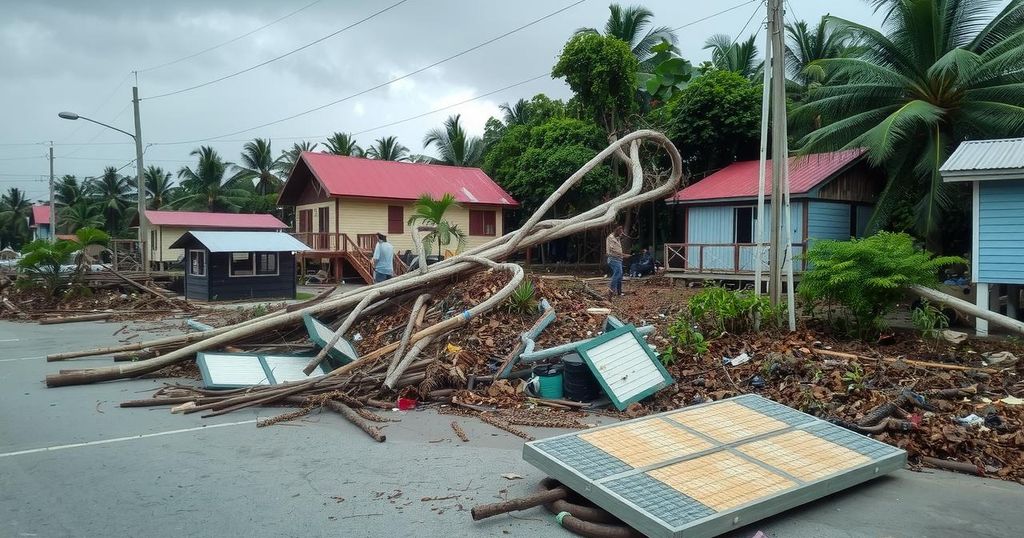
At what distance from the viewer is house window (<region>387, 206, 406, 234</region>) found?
1266 inches

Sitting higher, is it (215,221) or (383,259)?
(215,221)

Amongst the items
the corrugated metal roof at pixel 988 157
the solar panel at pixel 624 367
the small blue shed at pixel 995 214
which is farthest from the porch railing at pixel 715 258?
the solar panel at pixel 624 367

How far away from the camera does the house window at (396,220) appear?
3216 cm

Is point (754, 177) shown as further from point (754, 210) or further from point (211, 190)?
point (211, 190)

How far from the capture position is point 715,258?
73.2 ft

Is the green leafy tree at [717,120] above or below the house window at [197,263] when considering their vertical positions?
above

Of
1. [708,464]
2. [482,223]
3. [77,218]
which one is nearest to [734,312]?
[708,464]

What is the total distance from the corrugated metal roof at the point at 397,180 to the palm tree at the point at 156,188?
2516cm

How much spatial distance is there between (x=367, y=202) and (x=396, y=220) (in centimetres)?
172

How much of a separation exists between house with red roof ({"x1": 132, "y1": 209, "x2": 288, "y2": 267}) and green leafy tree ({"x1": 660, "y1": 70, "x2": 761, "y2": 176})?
68.5 ft

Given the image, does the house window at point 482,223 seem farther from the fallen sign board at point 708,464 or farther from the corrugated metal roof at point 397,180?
the fallen sign board at point 708,464

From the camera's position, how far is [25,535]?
439cm

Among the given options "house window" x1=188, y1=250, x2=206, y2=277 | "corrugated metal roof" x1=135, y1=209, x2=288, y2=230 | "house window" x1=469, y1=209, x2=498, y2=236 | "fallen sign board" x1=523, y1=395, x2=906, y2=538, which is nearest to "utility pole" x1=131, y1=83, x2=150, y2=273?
"house window" x1=188, y1=250, x2=206, y2=277

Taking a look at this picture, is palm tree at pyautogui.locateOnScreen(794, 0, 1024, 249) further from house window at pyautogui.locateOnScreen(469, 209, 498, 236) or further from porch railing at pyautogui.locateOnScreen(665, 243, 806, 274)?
house window at pyautogui.locateOnScreen(469, 209, 498, 236)
